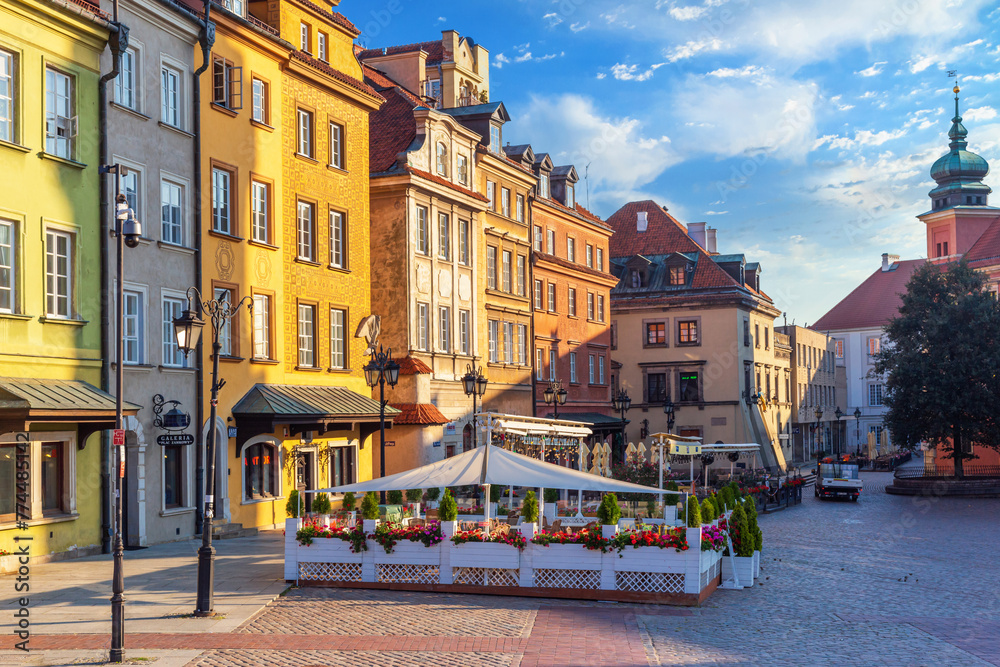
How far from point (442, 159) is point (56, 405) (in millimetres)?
21936

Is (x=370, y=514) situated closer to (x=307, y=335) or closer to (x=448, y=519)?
(x=448, y=519)

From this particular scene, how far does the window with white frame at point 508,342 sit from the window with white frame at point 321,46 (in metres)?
15.2

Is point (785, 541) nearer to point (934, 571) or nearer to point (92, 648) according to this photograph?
point (934, 571)

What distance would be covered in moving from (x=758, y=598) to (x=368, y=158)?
22595 mm

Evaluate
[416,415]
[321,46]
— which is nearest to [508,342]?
[416,415]

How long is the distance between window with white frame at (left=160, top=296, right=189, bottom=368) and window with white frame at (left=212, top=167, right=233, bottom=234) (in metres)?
2.55

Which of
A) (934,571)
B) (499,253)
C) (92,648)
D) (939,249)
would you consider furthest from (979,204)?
(92,648)

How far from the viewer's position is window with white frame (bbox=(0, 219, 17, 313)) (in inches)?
866

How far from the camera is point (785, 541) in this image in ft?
97.7

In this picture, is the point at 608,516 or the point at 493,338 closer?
the point at 608,516

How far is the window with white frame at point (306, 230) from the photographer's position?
32594 millimetres

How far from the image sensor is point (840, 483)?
48.1 metres

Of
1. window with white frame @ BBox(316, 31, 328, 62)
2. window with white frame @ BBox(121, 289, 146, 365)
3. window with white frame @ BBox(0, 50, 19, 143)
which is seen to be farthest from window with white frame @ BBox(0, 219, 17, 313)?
window with white frame @ BBox(316, 31, 328, 62)

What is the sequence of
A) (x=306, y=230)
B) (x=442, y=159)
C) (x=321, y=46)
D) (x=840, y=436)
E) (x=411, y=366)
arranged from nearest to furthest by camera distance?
(x=306, y=230) → (x=321, y=46) → (x=411, y=366) → (x=442, y=159) → (x=840, y=436)
